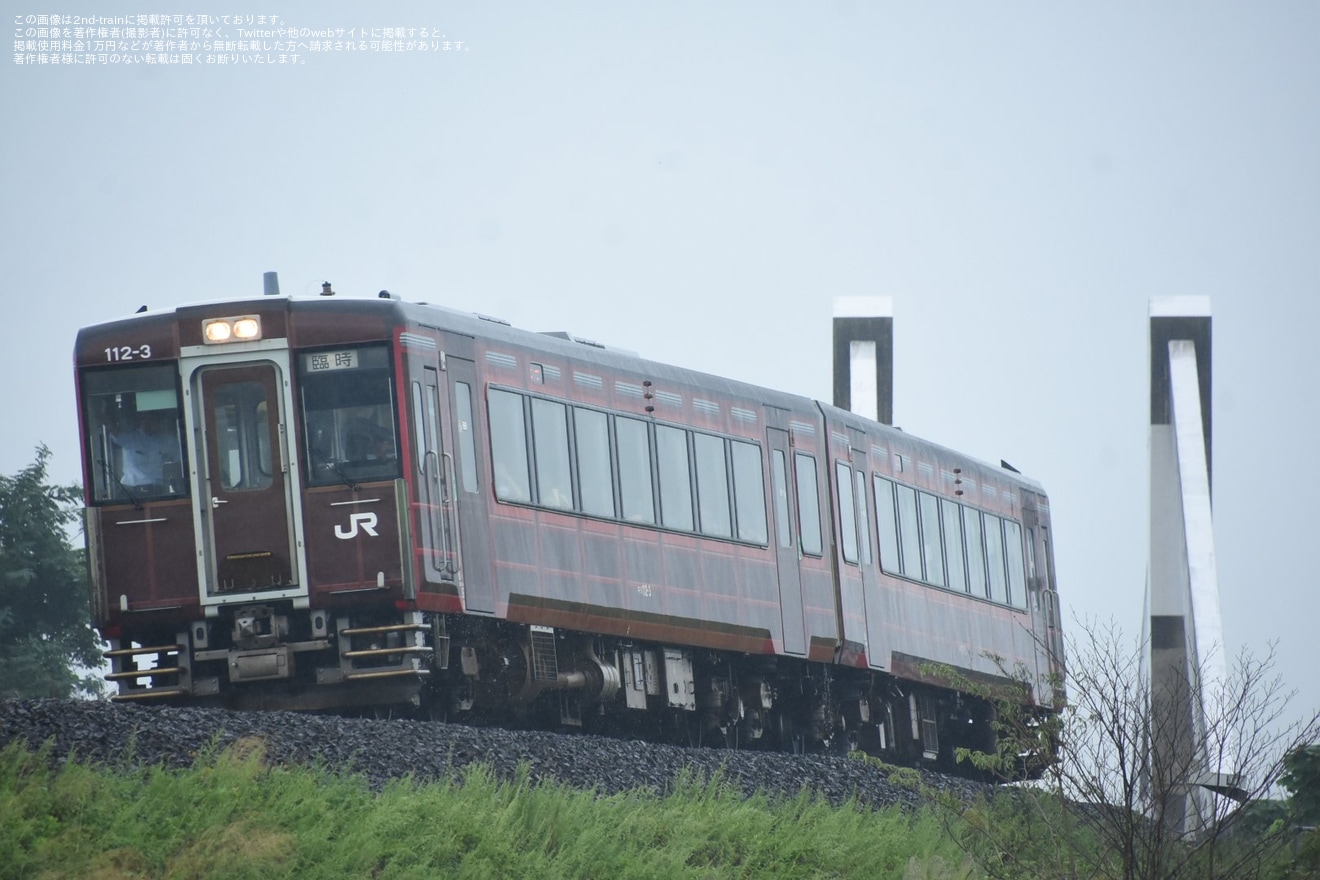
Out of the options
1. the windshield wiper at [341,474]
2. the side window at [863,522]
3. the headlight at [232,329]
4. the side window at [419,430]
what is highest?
the headlight at [232,329]

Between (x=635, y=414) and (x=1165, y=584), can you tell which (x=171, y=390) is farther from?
(x=1165, y=584)

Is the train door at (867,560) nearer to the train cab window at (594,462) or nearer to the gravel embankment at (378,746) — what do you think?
the train cab window at (594,462)

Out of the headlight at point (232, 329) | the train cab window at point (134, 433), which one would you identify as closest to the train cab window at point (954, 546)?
the headlight at point (232, 329)

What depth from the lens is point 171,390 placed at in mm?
14766

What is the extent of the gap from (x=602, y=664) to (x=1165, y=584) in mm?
20875

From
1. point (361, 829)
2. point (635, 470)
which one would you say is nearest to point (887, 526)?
point (635, 470)

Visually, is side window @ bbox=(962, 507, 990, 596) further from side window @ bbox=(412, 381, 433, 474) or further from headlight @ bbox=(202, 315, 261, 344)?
headlight @ bbox=(202, 315, 261, 344)

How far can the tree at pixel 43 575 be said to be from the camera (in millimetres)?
29047

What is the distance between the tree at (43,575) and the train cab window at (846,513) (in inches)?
500

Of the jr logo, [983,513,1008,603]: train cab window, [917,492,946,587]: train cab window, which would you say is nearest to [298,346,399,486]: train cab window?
the jr logo

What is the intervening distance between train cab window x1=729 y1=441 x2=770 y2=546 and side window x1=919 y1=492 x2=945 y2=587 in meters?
3.67

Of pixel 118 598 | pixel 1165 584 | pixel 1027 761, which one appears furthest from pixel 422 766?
pixel 1165 584

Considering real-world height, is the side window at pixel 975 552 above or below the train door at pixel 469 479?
below

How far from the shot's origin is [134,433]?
1484cm
